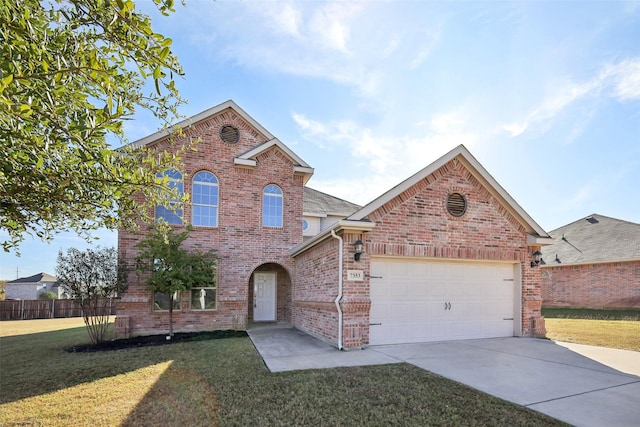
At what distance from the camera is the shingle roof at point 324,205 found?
1897 cm

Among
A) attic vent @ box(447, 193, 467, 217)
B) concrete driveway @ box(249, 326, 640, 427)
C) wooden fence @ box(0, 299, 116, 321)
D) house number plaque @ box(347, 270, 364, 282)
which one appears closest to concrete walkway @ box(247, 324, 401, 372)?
concrete driveway @ box(249, 326, 640, 427)

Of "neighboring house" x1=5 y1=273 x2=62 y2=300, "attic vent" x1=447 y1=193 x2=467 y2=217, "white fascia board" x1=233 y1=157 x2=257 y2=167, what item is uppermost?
"white fascia board" x1=233 y1=157 x2=257 y2=167

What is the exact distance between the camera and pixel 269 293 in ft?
53.0

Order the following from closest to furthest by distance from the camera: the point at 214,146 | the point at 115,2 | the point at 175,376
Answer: the point at 115,2 → the point at 175,376 → the point at 214,146

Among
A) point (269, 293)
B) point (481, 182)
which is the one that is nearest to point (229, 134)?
point (269, 293)

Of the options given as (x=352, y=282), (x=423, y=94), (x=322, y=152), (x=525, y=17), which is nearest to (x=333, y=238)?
(x=352, y=282)

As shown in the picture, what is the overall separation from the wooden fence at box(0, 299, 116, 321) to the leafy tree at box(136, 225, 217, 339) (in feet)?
47.2

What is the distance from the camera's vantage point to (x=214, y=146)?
45.4 ft

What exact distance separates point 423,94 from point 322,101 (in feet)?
10.1

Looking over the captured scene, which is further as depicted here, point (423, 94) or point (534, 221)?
point (534, 221)

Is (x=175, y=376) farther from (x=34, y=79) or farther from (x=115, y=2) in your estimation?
(x=115, y=2)

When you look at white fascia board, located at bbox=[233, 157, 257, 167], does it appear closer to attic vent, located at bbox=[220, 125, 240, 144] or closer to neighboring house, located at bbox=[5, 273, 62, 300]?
attic vent, located at bbox=[220, 125, 240, 144]

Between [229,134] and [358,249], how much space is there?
8279 millimetres

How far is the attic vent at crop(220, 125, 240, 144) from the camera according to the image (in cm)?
1409
